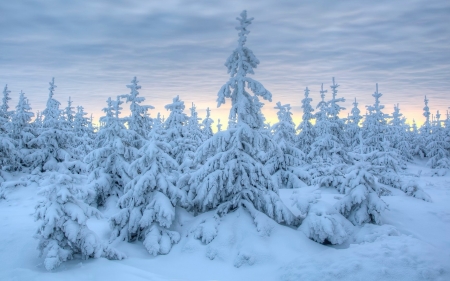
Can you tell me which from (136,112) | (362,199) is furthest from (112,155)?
(362,199)

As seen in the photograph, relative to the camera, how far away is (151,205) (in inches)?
578

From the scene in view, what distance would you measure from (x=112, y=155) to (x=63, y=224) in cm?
1136

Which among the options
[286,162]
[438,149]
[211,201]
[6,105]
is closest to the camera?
[211,201]

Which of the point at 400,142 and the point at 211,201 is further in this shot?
the point at 400,142

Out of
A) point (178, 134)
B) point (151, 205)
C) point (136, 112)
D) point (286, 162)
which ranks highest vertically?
point (136, 112)

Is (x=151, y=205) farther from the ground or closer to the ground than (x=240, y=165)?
closer to the ground

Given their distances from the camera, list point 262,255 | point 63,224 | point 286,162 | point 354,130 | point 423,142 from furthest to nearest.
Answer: point 423,142
point 354,130
point 286,162
point 262,255
point 63,224

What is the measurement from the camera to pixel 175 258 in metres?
13.4

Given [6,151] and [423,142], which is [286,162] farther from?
[423,142]

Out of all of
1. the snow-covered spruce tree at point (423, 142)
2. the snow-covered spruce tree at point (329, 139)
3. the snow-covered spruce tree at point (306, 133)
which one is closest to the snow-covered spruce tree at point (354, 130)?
the snow-covered spruce tree at point (423, 142)

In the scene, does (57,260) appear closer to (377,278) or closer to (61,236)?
(61,236)

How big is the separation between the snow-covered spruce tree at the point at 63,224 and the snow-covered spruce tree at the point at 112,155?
390 inches

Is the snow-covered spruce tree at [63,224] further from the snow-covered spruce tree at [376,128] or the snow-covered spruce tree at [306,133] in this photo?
the snow-covered spruce tree at [376,128]

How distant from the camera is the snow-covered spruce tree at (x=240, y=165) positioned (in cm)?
1452
